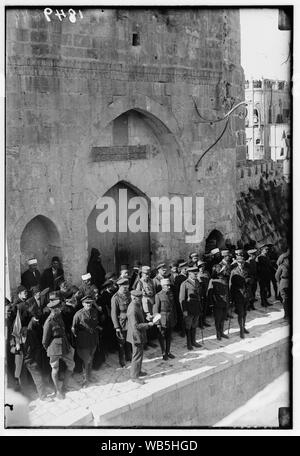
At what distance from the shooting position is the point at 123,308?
32.6 ft

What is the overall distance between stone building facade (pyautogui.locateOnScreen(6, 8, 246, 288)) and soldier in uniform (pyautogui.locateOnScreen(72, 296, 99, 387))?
154 cm

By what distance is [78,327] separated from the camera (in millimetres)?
9469

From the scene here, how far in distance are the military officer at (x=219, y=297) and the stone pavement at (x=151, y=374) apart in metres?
0.29

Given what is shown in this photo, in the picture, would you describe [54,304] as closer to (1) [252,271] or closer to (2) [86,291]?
(2) [86,291]

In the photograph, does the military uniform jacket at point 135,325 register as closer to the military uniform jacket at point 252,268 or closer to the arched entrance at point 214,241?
the military uniform jacket at point 252,268

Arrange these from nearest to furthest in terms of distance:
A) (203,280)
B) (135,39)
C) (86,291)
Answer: (86,291) < (203,280) < (135,39)

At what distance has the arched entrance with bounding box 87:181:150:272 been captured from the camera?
11812mm

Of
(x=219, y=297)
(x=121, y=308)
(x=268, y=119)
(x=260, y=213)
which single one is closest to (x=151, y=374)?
(x=121, y=308)

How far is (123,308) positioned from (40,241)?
7.13ft

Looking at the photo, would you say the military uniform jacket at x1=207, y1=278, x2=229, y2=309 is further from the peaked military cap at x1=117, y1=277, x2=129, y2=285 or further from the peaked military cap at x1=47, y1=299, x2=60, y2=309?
the peaked military cap at x1=47, y1=299, x2=60, y2=309

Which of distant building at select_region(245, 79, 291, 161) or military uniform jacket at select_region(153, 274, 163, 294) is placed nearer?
distant building at select_region(245, 79, 291, 161)

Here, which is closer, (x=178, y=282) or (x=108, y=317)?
(x=108, y=317)

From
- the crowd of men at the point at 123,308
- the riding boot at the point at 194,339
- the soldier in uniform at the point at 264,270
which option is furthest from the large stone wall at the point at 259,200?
the riding boot at the point at 194,339

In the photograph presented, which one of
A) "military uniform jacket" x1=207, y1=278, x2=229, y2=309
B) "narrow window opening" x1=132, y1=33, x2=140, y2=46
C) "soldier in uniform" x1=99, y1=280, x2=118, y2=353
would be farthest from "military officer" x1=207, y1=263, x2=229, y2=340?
"narrow window opening" x1=132, y1=33, x2=140, y2=46
